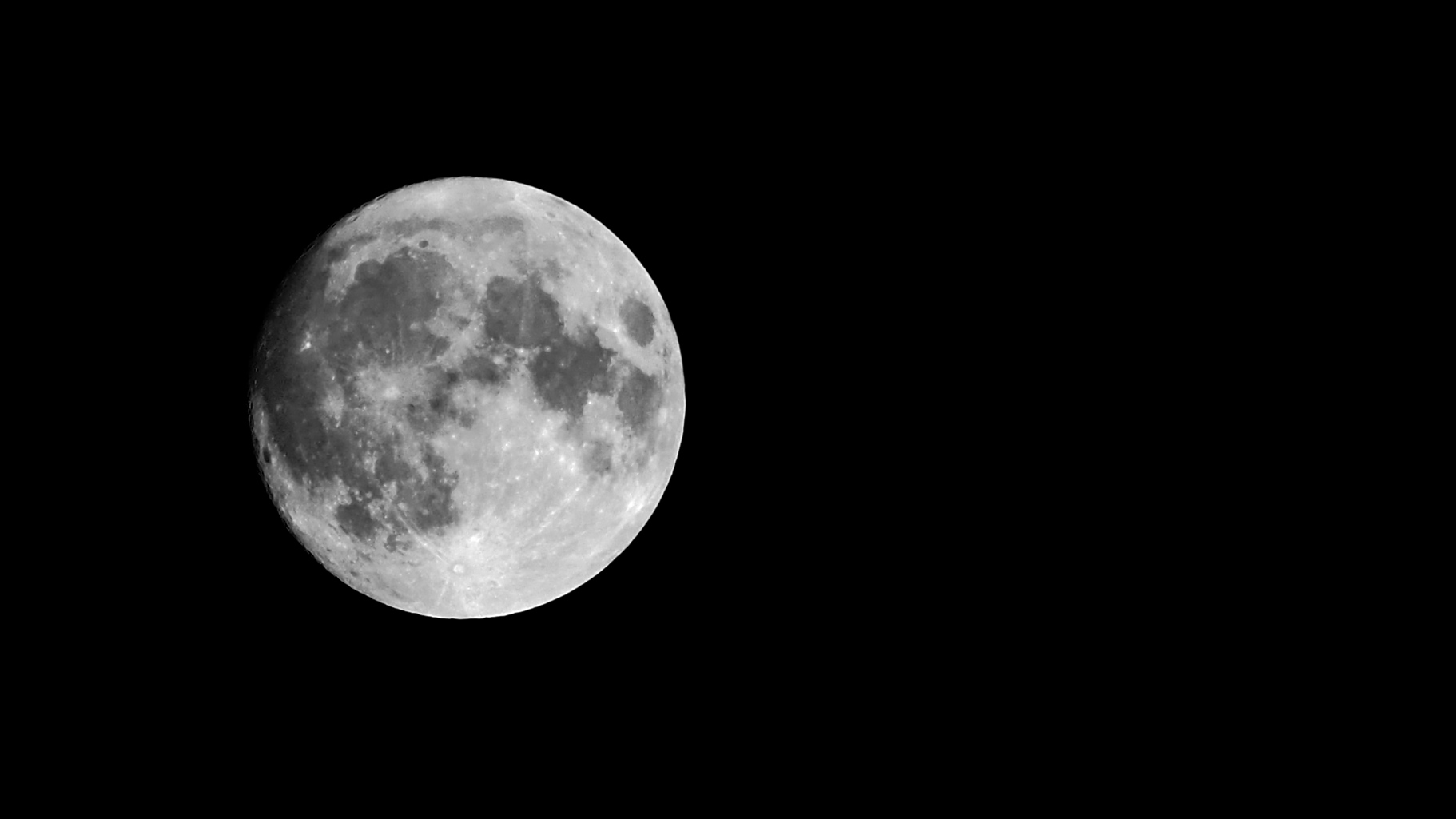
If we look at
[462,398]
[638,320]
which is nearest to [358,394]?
[462,398]

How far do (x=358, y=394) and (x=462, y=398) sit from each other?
529 millimetres

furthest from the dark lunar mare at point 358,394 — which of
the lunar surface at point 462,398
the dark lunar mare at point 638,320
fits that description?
the dark lunar mare at point 638,320

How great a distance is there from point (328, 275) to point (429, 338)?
805mm

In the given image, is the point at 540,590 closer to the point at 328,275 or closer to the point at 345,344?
the point at 345,344

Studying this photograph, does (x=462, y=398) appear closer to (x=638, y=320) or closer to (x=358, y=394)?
(x=358, y=394)

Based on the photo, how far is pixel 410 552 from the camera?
4652 mm

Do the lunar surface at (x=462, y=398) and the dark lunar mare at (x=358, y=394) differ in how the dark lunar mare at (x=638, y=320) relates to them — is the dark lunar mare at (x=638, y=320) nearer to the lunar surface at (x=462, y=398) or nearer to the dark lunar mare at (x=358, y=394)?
the lunar surface at (x=462, y=398)

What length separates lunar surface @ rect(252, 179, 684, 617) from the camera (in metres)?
4.38

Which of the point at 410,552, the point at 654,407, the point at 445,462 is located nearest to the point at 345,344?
the point at 445,462

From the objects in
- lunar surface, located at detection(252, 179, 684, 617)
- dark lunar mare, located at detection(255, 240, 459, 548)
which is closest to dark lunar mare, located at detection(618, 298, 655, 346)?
lunar surface, located at detection(252, 179, 684, 617)

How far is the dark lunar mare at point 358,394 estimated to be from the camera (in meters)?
4.39

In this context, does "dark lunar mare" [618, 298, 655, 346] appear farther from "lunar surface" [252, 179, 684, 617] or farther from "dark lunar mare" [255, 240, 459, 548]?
"dark lunar mare" [255, 240, 459, 548]

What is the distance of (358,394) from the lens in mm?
4406

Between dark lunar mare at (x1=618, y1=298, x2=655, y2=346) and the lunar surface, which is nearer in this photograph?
the lunar surface
